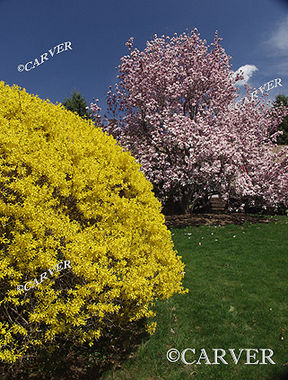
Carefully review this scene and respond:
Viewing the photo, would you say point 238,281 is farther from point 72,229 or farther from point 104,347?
point 72,229

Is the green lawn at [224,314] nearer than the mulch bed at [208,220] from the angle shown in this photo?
Yes

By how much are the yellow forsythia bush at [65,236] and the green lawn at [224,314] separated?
1185 millimetres

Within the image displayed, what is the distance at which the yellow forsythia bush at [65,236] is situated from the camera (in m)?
3.62

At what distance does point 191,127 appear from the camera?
14.3m

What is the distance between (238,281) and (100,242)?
17.4 ft

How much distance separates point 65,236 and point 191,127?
11.7 m

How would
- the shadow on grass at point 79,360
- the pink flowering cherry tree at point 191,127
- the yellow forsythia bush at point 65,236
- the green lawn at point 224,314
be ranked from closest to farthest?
the yellow forsythia bush at point 65,236 → the shadow on grass at point 79,360 → the green lawn at point 224,314 → the pink flowering cherry tree at point 191,127

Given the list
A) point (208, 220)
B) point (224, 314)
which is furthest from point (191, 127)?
point (224, 314)

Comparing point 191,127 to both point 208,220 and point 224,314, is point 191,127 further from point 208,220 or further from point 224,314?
point 224,314

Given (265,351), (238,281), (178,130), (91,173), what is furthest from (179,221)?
(91,173)

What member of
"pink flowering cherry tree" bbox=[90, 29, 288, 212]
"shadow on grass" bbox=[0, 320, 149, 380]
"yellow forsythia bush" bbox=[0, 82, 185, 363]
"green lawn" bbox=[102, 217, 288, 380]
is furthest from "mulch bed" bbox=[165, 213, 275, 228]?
"yellow forsythia bush" bbox=[0, 82, 185, 363]

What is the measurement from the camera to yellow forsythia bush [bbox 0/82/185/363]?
3.62 metres

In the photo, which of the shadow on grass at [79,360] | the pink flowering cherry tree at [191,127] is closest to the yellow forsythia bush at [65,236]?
the shadow on grass at [79,360]

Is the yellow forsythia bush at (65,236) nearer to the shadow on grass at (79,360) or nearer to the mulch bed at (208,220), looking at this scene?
the shadow on grass at (79,360)
